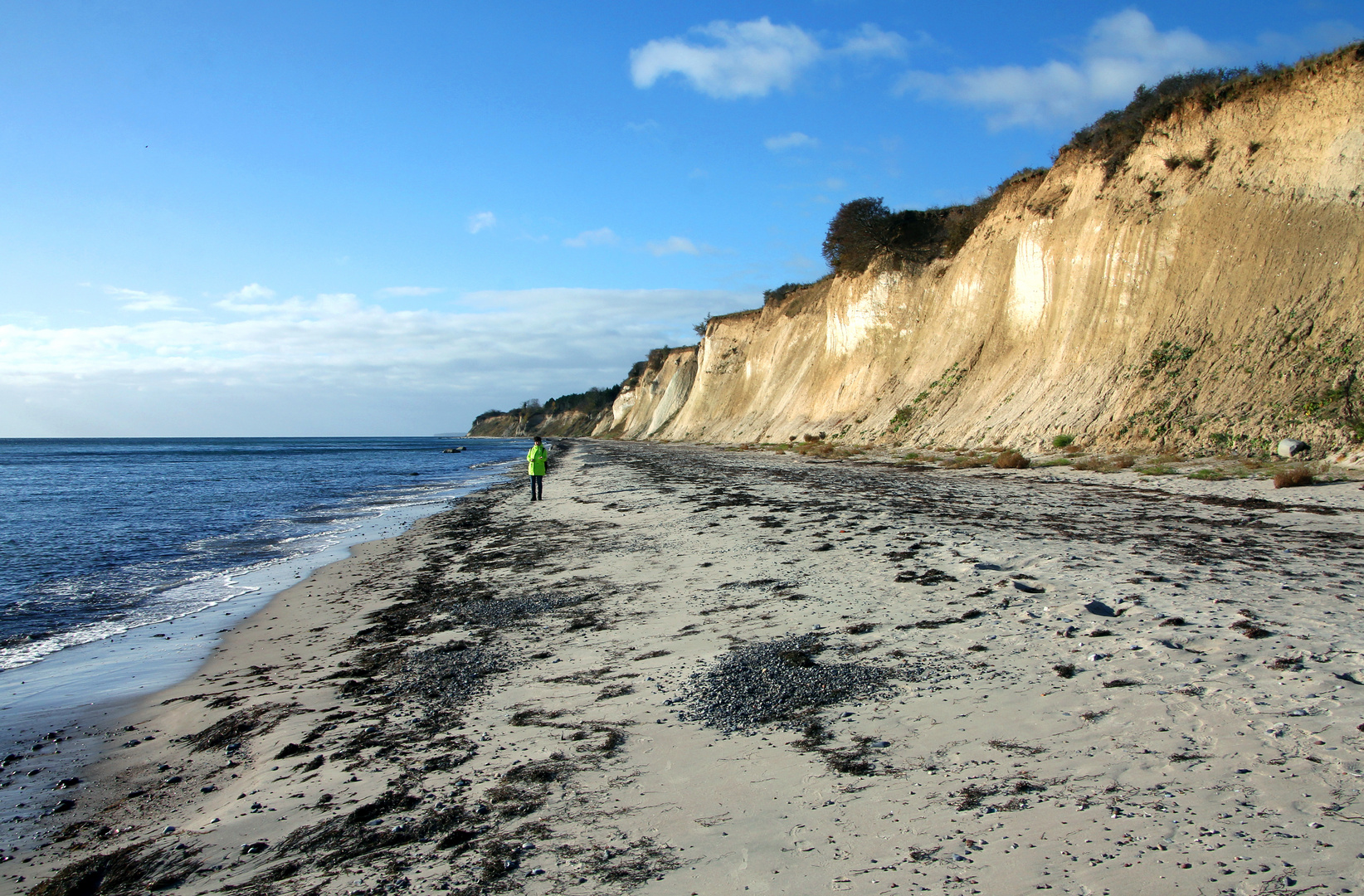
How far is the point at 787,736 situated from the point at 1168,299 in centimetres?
2209

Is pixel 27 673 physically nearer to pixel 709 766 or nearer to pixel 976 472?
pixel 709 766

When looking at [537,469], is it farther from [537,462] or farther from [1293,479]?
[1293,479]

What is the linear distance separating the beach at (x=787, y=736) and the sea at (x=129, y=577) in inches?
23.0

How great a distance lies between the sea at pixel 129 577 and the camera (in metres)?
5.98

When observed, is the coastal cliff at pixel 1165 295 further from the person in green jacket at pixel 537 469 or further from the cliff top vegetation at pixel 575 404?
the cliff top vegetation at pixel 575 404

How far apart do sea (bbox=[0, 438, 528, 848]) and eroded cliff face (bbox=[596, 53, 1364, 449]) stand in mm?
18798

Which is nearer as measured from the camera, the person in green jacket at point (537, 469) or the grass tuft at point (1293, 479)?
the grass tuft at point (1293, 479)

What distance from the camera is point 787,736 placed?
13.1ft

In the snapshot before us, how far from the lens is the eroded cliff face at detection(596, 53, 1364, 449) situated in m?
17.1

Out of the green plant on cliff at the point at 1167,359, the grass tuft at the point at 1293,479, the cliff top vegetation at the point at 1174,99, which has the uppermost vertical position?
the cliff top vegetation at the point at 1174,99

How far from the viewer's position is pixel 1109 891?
2.50 metres

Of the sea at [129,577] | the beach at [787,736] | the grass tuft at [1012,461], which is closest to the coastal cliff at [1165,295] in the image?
the grass tuft at [1012,461]

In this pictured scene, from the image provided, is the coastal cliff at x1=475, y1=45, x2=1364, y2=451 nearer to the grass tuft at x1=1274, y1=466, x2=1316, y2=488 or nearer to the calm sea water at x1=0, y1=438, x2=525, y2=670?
the grass tuft at x1=1274, y1=466, x2=1316, y2=488

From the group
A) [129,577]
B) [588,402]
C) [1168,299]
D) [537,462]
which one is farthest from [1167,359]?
[588,402]
